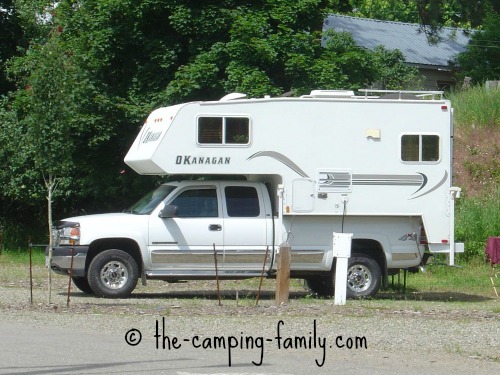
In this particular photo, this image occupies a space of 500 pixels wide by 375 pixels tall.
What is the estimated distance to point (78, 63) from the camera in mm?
22188

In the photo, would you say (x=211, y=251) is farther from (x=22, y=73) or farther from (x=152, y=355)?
(x=22, y=73)

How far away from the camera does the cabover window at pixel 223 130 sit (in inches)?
625

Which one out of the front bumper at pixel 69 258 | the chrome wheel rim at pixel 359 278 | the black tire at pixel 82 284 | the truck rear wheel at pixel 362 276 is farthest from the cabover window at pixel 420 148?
the black tire at pixel 82 284

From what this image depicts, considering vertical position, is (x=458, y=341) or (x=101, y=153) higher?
(x=101, y=153)

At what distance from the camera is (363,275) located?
16.4 m

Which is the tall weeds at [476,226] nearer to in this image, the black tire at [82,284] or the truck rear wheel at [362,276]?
the truck rear wheel at [362,276]

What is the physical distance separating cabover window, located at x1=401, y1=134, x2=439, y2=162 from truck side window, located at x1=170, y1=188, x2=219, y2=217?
10.8ft

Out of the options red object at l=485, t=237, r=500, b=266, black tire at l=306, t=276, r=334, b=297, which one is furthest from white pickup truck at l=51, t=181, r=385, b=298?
red object at l=485, t=237, r=500, b=266

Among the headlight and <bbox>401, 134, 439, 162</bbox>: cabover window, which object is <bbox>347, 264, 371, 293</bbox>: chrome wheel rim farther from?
the headlight

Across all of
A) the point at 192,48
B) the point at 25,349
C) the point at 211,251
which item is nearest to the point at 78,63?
the point at 192,48

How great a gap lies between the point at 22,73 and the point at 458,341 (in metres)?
15.2

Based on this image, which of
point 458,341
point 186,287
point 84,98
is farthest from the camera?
point 84,98

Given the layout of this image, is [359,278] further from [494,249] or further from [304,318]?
[304,318]

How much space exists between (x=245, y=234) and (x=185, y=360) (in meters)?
6.30
